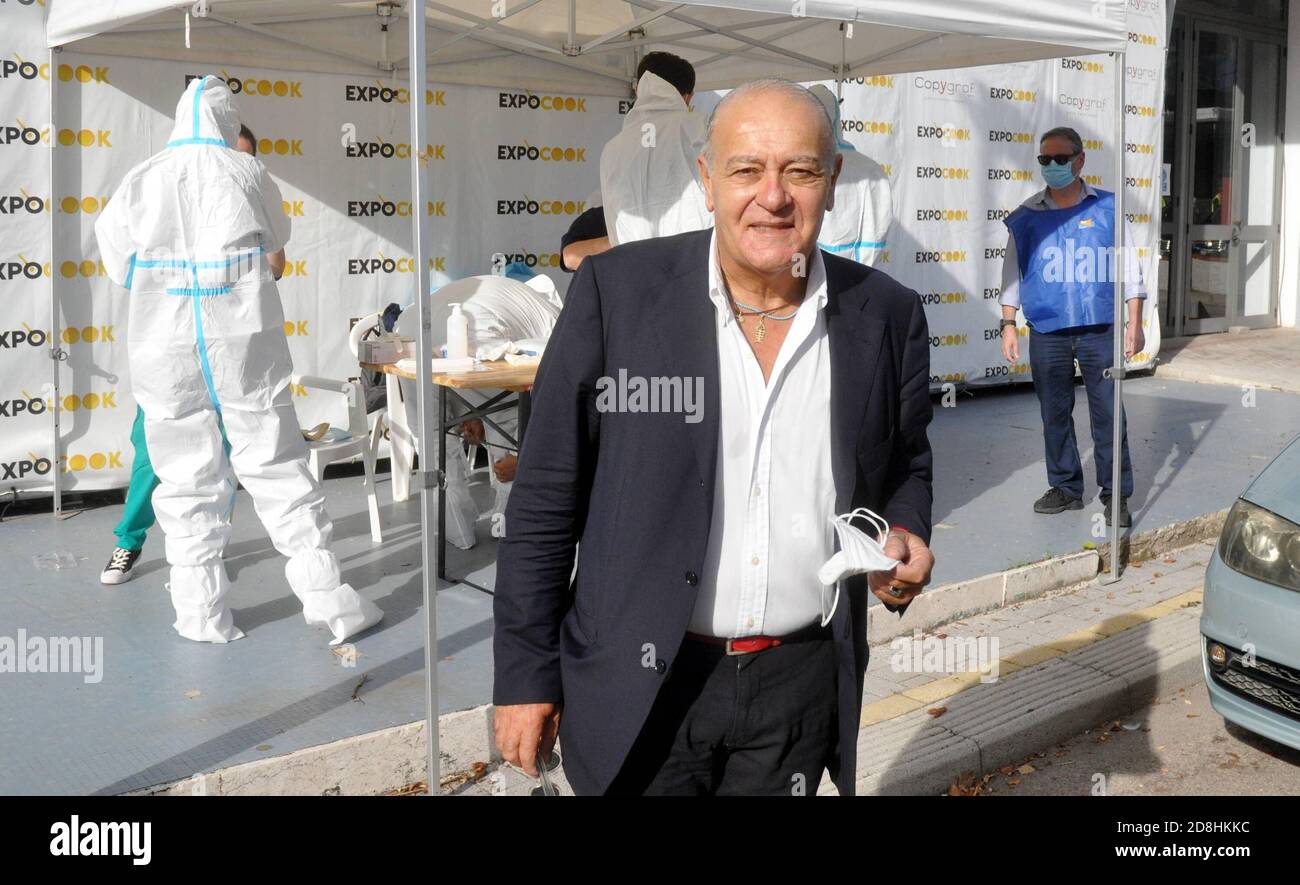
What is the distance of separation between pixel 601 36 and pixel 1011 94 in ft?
15.9

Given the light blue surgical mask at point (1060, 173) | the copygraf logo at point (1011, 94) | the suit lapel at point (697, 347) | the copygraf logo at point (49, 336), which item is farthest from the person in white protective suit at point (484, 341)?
the copygraf logo at point (1011, 94)

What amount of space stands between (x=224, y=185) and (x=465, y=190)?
3.44m

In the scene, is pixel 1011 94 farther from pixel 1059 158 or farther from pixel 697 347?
pixel 697 347

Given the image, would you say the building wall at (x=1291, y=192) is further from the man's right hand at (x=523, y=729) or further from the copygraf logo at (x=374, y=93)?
the man's right hand at (x=523, y=729)

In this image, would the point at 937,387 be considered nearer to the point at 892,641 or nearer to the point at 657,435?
the point at 892,641

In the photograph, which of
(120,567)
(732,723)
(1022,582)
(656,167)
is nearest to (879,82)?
(656,167)

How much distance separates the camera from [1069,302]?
23.4 ft

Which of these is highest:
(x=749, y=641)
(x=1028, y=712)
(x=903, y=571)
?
(x=903, y=571)

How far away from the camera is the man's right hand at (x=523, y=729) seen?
234cm

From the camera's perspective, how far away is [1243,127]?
14500 millimetres

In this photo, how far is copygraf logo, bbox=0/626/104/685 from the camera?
15.8ft

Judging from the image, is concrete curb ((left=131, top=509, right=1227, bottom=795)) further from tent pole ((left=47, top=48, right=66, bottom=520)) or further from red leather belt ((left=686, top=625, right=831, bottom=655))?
tent pole ((left=47, top=48, right=66, bottom=520))

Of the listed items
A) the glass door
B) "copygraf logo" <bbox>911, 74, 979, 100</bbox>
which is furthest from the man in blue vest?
the glass door

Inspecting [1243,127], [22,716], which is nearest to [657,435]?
[22,716]
